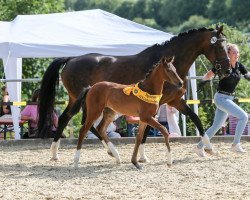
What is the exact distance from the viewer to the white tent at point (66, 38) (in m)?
14.5

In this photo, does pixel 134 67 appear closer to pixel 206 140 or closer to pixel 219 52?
pixel 219 52

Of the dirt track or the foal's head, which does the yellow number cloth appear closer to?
the foal's head

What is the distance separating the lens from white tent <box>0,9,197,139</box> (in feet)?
47.5

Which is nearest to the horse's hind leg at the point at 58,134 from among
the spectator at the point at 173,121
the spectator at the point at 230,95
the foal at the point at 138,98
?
the foal at the point at 138,98

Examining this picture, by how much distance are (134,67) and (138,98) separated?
6.21 ft

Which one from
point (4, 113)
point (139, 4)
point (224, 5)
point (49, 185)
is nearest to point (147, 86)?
point (49, 185)

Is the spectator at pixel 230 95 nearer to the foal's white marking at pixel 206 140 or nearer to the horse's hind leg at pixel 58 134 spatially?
the foal's white marking at pixel 206 140

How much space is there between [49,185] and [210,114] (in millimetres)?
8996

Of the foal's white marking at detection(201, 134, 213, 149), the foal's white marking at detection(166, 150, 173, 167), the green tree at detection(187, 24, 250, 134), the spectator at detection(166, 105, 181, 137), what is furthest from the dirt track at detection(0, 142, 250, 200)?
the green tree at detection(187, 24, 250, 134)

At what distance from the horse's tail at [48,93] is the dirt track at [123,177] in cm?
56

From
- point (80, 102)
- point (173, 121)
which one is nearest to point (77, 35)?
point (173, 121)

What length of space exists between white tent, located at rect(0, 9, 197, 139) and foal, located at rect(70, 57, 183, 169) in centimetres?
404

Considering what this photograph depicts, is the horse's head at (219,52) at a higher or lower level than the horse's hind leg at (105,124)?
higher

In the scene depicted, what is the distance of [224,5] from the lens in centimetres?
8738
